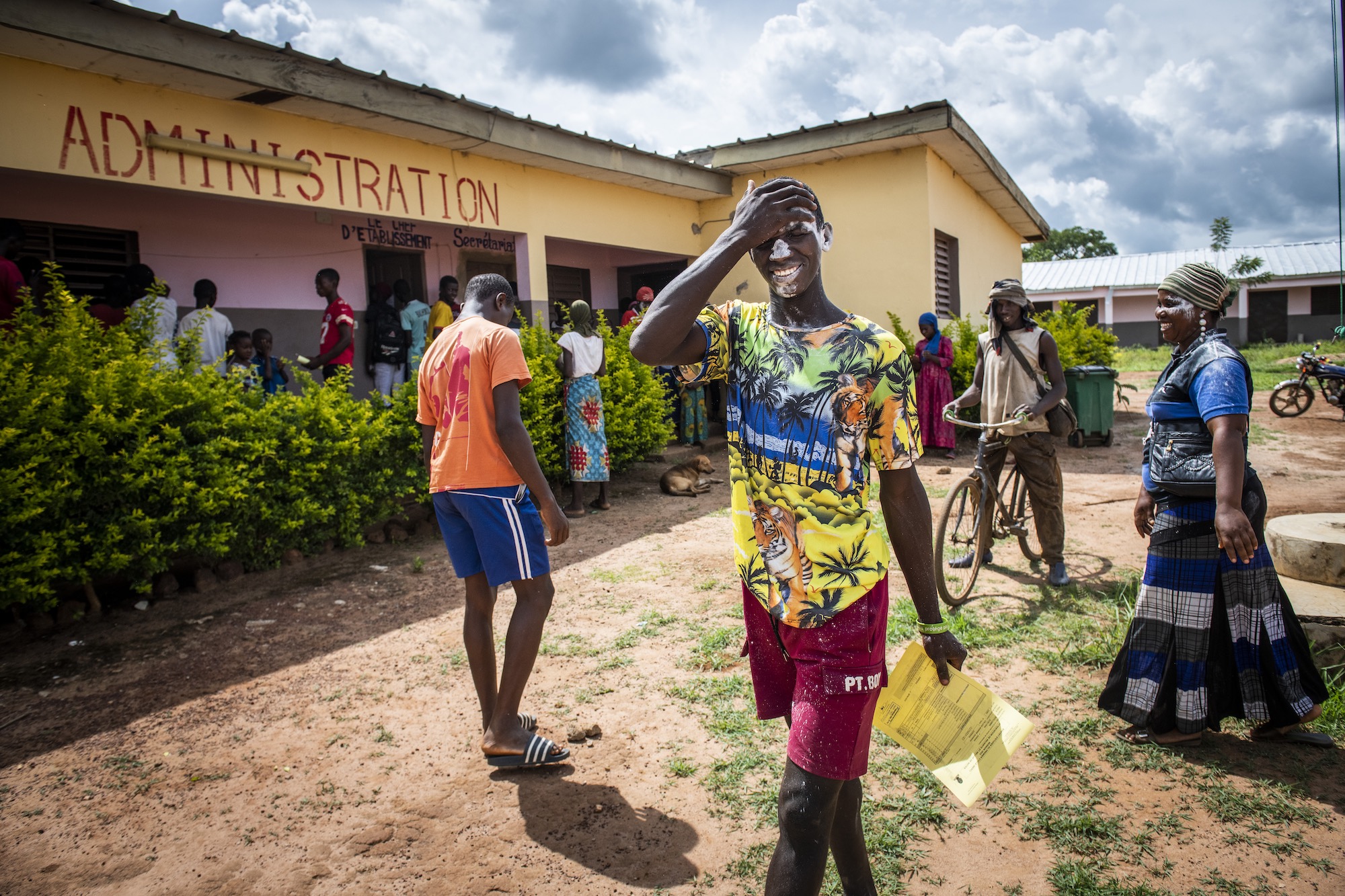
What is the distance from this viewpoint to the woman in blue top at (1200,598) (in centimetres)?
314

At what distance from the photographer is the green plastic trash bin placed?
11484mm

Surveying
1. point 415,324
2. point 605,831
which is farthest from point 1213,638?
point 415,324

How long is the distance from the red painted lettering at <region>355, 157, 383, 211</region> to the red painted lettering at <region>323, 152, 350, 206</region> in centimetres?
12

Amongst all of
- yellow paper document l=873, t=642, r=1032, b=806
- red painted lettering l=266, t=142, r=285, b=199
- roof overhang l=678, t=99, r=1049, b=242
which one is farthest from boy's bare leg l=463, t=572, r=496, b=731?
roof overhang l=678, t=99, r=1049, b=242

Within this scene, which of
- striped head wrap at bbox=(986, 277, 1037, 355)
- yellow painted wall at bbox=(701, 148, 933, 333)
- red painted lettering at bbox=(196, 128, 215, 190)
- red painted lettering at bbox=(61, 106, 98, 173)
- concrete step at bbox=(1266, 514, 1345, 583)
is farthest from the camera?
yellow painted wall at bbox=(701, 148, 933, 333)

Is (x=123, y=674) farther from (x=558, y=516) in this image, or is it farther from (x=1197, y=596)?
(x=1197, y=596)

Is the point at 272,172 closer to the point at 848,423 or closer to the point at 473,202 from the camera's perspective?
the point at 473,202

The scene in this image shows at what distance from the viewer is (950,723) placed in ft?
6.63

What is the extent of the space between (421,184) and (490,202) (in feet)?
3.00

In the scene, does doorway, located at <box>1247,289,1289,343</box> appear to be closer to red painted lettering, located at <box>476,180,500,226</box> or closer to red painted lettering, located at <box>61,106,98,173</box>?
red painted lettering, located at <box>476,180,500,226</box>

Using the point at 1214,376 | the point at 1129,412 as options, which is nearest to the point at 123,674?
the point at 1214,376

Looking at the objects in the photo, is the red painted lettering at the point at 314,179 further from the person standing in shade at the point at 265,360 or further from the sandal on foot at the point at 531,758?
the sandal on foot at the point at 531,758

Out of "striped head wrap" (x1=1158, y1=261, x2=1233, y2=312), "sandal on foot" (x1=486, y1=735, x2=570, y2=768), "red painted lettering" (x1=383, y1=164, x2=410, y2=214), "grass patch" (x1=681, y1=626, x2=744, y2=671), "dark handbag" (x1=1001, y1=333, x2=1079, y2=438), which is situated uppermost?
"red painted lettering" (x1=383, y1=164, x2=410, y2=214)

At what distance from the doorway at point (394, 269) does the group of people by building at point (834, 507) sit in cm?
668
